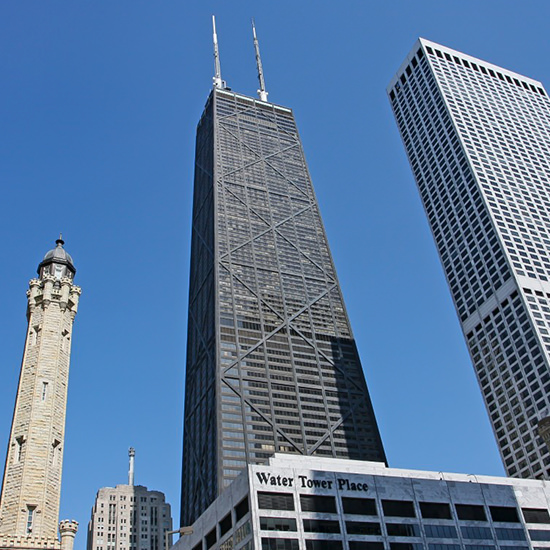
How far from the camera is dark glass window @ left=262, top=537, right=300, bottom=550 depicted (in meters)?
84.4

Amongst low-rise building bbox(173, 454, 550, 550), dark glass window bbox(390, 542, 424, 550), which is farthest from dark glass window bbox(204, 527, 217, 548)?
dark glass window bbox(390, 542, 424, 550)

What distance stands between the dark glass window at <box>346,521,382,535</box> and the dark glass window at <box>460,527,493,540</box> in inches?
468

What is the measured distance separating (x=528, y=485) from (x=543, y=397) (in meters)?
62.9

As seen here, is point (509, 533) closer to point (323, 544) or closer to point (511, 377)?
point (323, 544)

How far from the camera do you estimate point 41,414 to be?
7812 centimetres

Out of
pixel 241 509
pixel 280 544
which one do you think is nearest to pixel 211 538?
pixel 241 509

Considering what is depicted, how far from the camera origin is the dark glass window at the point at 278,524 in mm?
84812

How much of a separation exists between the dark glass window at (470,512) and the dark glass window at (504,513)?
148 centimetres

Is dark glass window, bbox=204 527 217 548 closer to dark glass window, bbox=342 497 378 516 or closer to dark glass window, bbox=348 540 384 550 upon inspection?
dark glass window, bbox=342 497 378 516

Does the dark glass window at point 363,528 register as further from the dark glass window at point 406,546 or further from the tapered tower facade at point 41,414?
the tapered tower facade at point 41,414

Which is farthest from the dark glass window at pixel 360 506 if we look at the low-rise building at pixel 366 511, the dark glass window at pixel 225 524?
the dark glass window at pixel 225 524

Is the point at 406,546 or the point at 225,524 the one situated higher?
the point at 225,524

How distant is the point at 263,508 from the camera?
85812 mm

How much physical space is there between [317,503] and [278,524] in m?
5.74
